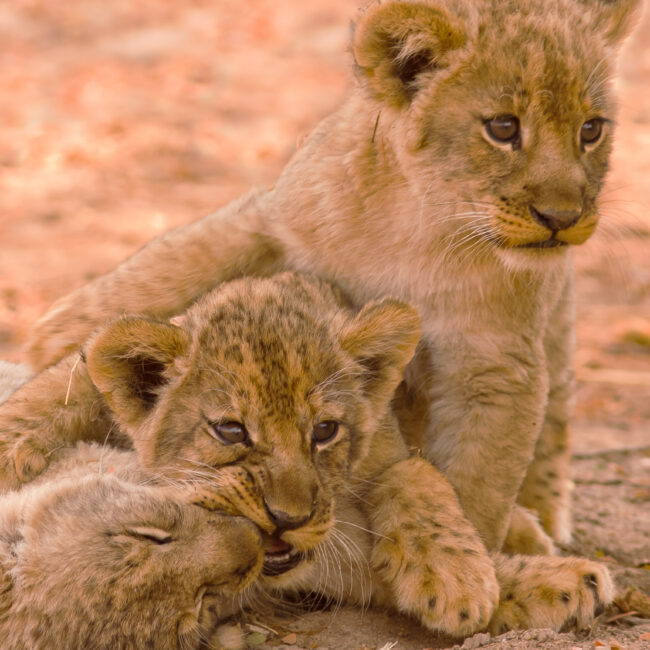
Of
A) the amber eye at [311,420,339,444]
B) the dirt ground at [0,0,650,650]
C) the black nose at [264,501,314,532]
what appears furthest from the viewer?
the dirt ground at [0,0,650,650]

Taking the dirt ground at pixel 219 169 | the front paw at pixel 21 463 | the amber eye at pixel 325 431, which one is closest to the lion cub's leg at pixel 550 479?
the dirt ground at pixel 219 169

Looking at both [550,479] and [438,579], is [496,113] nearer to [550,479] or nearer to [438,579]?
[438,579]

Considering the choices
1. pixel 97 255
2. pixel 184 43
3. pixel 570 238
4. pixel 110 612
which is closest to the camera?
pixel 110 612

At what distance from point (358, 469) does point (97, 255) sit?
5029 millimetres

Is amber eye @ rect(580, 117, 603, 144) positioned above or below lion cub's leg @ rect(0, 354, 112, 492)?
above

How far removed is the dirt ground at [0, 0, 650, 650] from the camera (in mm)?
5160

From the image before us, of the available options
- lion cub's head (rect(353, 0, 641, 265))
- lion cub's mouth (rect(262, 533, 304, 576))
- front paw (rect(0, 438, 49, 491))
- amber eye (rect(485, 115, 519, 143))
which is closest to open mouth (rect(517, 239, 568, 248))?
lion cub's head (rect(353, 0, 641, 265))

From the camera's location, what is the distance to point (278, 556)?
3.39m

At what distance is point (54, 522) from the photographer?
10.5 ft

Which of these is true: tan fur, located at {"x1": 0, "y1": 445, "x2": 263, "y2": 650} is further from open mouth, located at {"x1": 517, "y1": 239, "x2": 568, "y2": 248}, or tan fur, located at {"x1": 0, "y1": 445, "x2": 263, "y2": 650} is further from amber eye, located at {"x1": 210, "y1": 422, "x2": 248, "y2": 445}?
open mouth, located at {"x1": 517, "y1": 239, "x2": 568, "y2": 248}

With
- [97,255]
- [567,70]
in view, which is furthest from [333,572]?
[97,255]

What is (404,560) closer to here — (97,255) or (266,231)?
(266,231)

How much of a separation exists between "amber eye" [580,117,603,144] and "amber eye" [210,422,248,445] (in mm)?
1682

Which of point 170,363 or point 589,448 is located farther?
point 589,448
